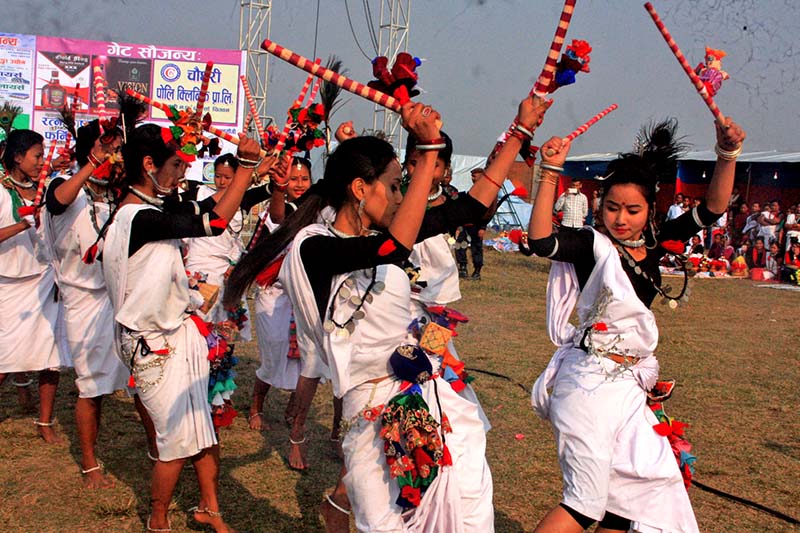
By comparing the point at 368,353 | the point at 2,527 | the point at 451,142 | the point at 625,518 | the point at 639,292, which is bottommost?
the point at 2,527

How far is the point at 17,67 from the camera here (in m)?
23.9

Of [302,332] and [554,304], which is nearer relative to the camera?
[302,332]

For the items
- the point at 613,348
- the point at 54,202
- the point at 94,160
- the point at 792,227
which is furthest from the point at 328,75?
the point at 792,227

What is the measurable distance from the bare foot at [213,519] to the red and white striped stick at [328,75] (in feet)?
9.12

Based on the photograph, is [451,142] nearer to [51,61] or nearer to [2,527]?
[2,527]

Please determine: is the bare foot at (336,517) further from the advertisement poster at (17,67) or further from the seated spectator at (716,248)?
the advertisement poster at (17,67)

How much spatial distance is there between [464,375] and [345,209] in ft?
3.38

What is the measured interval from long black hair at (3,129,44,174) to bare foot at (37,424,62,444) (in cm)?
207

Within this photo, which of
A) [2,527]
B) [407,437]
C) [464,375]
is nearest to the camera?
[407,437]

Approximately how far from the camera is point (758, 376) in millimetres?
8844

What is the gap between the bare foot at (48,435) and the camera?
19.9 ft

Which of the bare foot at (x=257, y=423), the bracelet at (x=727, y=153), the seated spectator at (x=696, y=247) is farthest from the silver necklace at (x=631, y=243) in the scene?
the bare foot at (x=257, y=423)

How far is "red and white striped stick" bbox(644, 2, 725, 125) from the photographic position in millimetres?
3341

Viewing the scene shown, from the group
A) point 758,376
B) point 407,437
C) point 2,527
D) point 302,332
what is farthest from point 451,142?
point 758,376
